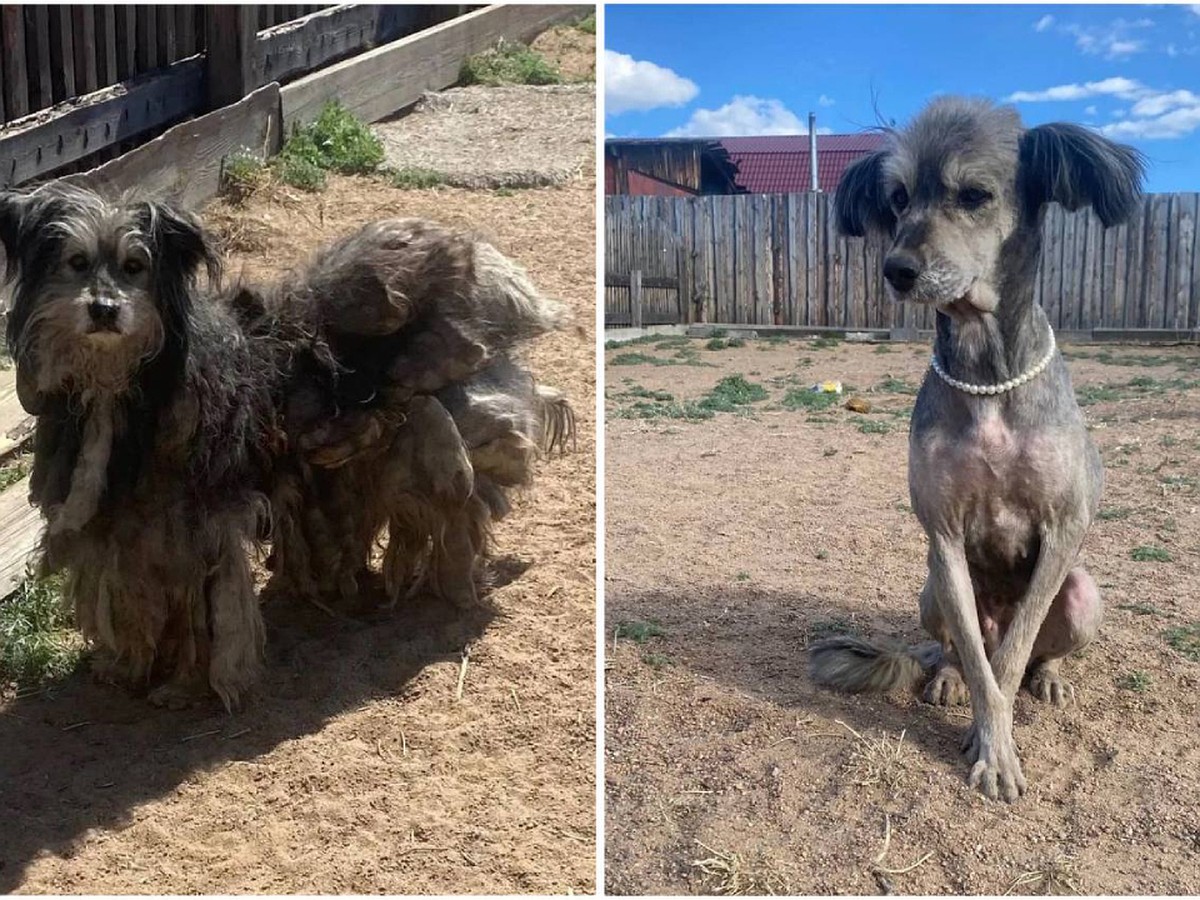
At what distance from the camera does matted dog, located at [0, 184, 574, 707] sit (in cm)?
371

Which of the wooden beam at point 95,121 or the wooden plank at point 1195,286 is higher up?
the wooden beam at point 95,121

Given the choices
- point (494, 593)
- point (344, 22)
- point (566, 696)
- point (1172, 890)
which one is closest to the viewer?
point (1172, 890)

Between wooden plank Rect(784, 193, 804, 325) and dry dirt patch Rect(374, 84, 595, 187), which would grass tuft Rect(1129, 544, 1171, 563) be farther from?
wooden plank Rect(784, 193, 804, 325)

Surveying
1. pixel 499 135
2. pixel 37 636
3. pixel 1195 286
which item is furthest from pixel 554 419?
pixel 1195 286

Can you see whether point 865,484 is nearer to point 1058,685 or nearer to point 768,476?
point 768,476

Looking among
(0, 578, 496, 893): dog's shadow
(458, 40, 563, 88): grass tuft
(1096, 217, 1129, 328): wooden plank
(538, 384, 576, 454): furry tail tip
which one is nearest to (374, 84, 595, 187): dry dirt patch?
(458, 40, 563, 88): grass tuft

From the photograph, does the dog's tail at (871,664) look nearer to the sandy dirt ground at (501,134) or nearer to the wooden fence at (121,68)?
the wooden fence at (121,68)

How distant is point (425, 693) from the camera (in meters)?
4.26

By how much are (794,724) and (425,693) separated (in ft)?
4.12

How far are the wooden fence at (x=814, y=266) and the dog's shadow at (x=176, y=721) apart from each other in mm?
12007

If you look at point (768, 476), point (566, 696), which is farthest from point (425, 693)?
point (768, 476)

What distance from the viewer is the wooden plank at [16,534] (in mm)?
4770

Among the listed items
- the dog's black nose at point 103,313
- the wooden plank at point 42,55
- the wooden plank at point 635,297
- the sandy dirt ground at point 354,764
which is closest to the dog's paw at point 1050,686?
the sandy dirt ground at point 354,764

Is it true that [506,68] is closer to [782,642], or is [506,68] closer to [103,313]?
[782,642]
